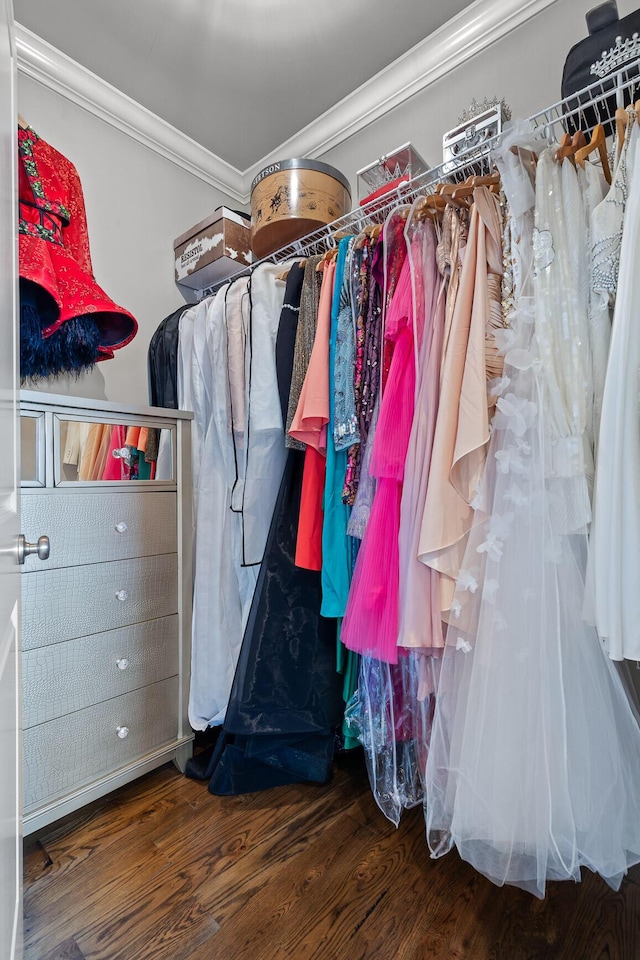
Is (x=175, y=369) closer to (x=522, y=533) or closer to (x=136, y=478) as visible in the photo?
(x=136, y=478)

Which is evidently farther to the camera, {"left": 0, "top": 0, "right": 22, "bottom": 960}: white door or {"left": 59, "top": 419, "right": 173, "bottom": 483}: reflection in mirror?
{"left": 59, "top": 419, "right": 173, "bottom": 483}: reflection in mirror

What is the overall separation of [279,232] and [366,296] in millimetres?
624

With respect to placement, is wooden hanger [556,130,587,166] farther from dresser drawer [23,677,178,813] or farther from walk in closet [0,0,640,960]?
dresser drawer [23,677,178,813]

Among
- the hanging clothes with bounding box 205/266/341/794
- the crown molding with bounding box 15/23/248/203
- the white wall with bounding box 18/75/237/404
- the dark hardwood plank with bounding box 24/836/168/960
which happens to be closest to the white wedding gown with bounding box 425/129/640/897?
the hanging clothes with bounding box 205/266/341/794

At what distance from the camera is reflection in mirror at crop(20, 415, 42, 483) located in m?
1.10

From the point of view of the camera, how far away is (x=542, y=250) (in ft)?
2.93

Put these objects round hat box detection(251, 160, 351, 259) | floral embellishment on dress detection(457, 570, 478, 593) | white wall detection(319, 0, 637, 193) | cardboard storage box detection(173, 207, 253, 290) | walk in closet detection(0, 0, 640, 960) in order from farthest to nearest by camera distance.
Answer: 1. cardboard storage box detection(173, 207, 253, 290)
2. round hat box detection(251, 160, 351, 259)
3. white wall detection(319, 0, 637, 193)
4. floral embellishment on dress detection(457, 570, 478, 593)
5. walk in closet detection(0, 0, 640, 960)

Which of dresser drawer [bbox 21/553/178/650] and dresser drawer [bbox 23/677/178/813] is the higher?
dresser drawer [bbox 21/553/178/650]

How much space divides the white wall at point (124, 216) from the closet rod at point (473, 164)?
29 centimetres

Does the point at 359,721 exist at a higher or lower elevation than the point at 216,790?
higher

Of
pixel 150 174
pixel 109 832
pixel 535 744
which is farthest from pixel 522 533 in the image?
pixel 150 174

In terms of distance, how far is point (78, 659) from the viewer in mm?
1190

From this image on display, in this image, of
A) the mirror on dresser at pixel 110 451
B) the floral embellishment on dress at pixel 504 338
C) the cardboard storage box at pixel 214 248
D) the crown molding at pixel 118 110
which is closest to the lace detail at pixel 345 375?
the floral embellishment on dress at pixel 504 338

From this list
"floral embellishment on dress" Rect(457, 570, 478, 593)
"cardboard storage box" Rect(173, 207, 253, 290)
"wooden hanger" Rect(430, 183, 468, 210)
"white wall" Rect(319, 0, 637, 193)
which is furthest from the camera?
"cardboard storage box" Rect(173, 207, 253, 290)
